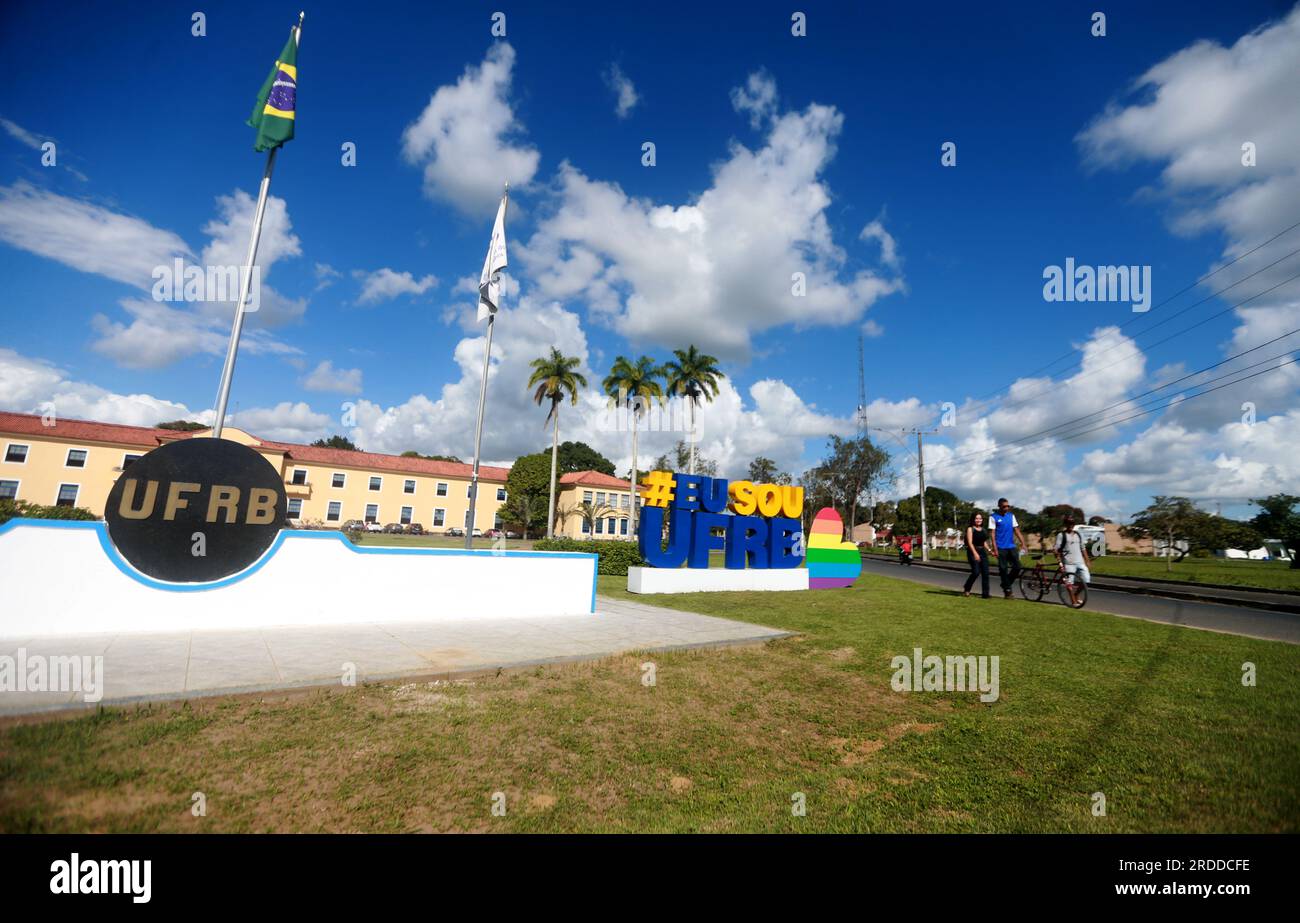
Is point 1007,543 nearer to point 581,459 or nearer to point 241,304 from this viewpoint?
point 241,304

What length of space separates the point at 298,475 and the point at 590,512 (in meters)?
28.3

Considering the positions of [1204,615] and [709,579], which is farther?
[709,579]

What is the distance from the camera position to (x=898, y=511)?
90688 mm

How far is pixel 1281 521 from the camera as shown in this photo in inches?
1992

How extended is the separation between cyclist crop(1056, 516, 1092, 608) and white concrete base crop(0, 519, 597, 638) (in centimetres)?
1073

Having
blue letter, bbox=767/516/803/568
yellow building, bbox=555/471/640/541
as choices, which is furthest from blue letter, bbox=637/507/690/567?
yellow building, bbox=555/471/640/541

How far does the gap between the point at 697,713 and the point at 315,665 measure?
4.30 metres

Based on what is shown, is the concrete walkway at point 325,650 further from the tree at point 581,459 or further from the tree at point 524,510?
the tree at point 581,459

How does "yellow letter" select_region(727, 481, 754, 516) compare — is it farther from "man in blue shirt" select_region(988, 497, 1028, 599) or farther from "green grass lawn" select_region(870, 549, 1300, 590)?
"green grass lawn" select_region(870, 549, 1300, 590)

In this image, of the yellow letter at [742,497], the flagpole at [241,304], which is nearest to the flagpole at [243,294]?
the flagpole at [241,304]

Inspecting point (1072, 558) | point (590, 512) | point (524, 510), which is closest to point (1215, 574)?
point (1072, 558)

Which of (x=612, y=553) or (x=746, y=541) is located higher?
(x=746, y=541)

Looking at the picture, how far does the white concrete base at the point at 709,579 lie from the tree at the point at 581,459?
6266 centimetres
